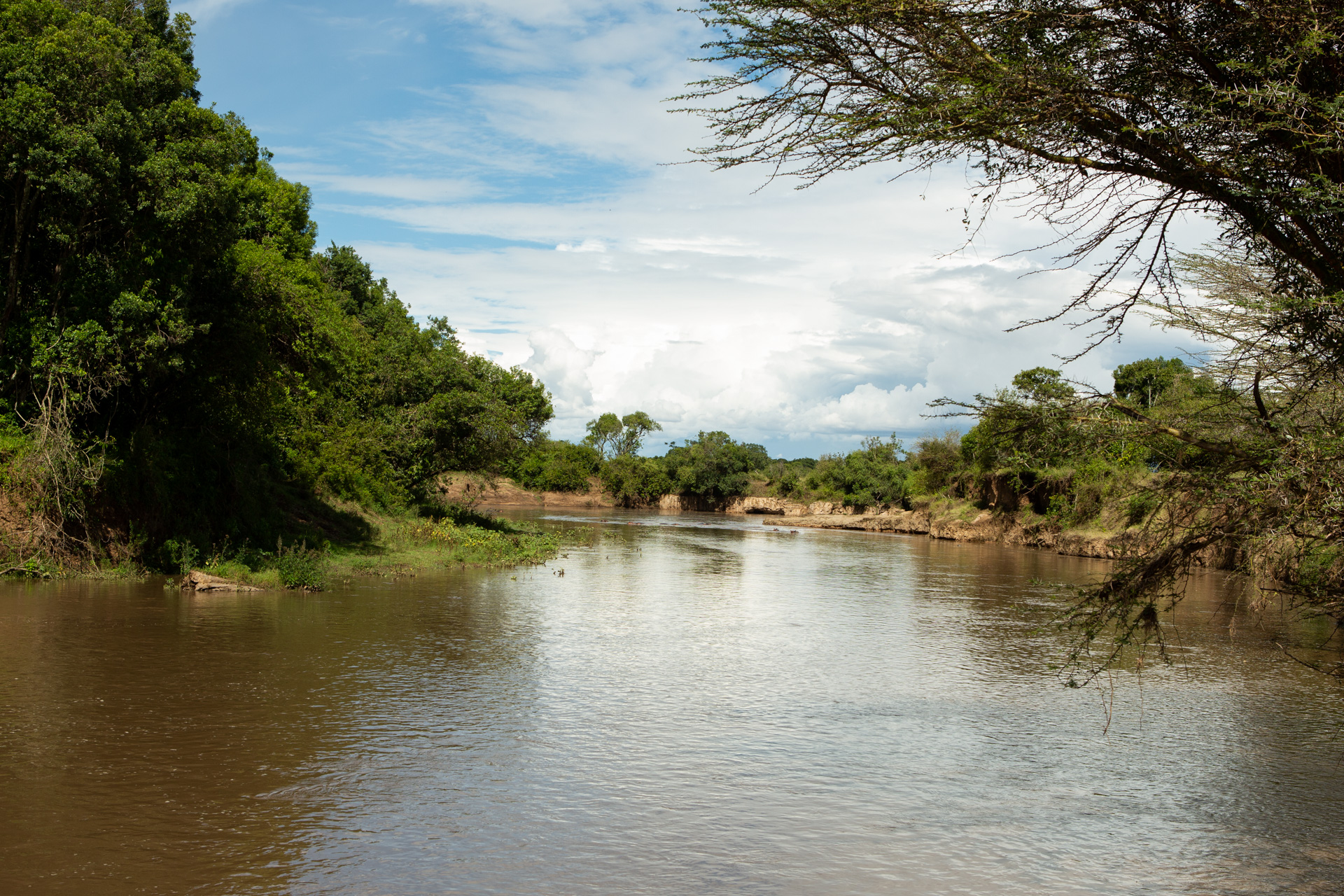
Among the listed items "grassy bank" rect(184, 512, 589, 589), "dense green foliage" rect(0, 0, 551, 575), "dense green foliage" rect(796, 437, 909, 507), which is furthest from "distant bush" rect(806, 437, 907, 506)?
"dense green foliage" rect(0, 0, 551, 575)

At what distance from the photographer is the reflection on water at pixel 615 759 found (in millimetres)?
5852

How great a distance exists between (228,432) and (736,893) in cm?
1693

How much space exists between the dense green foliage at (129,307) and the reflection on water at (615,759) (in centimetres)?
256

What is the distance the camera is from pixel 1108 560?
110 ft

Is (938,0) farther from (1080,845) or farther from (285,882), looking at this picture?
(285,882)

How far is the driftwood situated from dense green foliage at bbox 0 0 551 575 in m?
1.61

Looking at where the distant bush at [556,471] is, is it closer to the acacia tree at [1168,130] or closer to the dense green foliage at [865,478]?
the dense green foliage at [865,478]

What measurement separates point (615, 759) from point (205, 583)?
10451 mm

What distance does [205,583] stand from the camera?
15.4 meters

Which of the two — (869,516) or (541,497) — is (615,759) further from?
(541,497)

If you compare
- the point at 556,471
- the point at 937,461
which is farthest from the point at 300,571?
the point at 556,471

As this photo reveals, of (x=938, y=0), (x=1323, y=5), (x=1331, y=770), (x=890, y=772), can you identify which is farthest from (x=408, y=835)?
(x=1331, y=770)

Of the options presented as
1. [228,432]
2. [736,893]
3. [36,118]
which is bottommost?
[736,893]

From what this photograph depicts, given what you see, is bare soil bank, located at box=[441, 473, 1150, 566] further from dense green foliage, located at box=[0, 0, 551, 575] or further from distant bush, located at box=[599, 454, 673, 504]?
dense green foliage, located at box=[0, 0, 551, 575]
